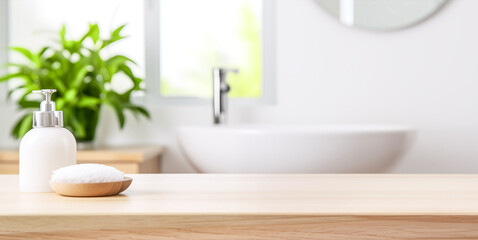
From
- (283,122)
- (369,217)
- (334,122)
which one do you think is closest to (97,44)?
(283,122)

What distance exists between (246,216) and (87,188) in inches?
8.2

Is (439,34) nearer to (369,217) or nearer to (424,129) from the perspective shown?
(424,129)

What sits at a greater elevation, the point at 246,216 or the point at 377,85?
the point at 377,85

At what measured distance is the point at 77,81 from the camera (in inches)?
73.5

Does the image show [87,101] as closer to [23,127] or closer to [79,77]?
[79,77]

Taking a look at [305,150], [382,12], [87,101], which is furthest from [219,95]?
[382,12]

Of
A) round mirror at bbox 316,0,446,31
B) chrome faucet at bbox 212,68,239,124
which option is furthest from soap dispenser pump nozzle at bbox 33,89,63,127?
round mirror at bbox 316,0,446,31

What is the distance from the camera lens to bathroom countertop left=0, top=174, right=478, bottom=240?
1.76ft

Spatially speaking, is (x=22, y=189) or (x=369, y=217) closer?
(x=369, y=217)

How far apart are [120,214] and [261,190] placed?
0.21 meters

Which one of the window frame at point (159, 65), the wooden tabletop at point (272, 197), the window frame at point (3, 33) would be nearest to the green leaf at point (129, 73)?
the window frame at point (159, 65)

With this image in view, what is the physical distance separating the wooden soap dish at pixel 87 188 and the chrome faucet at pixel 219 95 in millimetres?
1365

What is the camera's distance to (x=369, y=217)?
0.54 meters

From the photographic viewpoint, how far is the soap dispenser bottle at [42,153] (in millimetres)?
700
